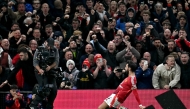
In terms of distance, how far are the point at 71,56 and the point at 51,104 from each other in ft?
10.2

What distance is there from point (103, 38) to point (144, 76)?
2.59 m

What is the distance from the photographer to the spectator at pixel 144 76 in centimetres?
1884

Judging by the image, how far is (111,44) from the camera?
65.3 feet

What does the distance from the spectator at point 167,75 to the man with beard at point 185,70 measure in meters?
0.11

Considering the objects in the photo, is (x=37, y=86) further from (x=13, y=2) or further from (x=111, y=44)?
(x=13, y=2)

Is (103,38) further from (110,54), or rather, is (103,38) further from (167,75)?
(167,75)

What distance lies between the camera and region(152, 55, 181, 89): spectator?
61.5 ft

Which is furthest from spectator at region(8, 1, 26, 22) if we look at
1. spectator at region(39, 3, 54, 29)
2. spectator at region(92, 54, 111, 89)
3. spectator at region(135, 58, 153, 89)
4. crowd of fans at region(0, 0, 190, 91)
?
spectator at region(135, 58, 153, 89)

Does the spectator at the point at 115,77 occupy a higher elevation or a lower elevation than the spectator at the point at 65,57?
lower

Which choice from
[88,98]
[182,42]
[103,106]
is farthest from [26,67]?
[182,42]

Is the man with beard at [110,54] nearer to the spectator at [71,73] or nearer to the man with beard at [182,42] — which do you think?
the spectator at [71,73]

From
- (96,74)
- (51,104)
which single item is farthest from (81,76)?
(51,104)

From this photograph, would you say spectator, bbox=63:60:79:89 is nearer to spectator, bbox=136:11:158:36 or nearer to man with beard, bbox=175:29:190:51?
spectator, bbox=136:11:158:36

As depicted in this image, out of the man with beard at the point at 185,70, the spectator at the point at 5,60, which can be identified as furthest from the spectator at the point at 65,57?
the man with beard at the point at 185,70
